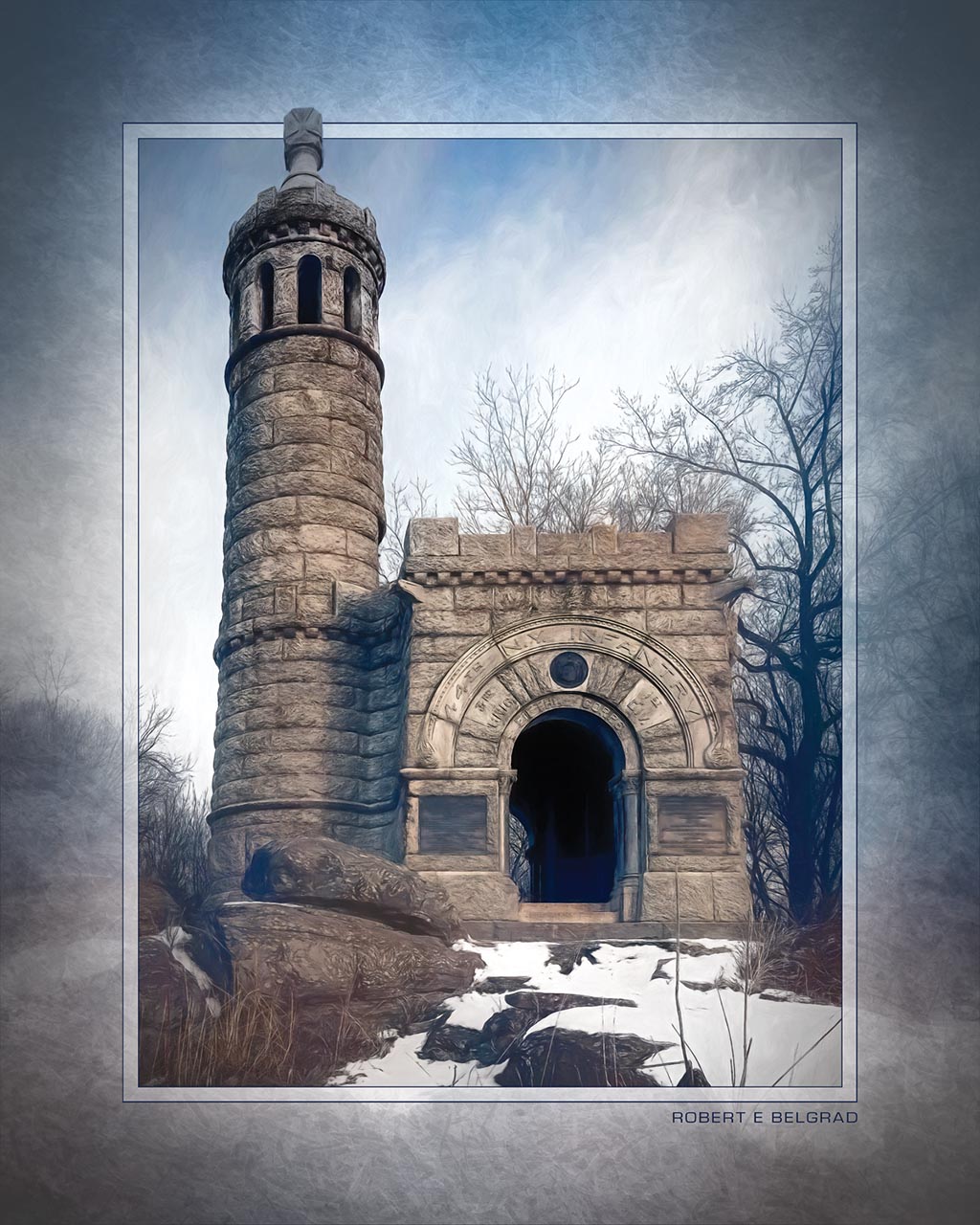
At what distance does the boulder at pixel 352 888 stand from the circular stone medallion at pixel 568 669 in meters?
1.32

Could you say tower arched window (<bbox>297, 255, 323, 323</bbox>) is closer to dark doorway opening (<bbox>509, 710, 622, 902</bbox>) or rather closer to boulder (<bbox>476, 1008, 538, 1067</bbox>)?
dark doorway opening (<bbox>509, 710, 622, 902</bbox>)

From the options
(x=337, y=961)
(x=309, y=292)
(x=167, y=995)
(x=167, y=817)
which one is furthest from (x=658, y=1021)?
(x=309, y=292)

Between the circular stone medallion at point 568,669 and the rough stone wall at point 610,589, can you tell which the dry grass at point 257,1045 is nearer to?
the rough stone wall at point 610,589

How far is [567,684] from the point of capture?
20.5ft

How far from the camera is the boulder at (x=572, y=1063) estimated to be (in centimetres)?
577

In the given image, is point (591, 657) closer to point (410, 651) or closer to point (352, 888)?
point (410, 651)

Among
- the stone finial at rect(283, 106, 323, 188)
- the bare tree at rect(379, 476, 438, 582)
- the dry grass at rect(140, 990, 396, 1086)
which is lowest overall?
the dry grass at rect(140, 990, 396, 1086)

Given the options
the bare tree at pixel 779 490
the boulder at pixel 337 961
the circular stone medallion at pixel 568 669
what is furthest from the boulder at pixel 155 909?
the bare tree at pixel 779 490

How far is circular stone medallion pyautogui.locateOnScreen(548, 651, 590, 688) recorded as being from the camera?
6.25 metres

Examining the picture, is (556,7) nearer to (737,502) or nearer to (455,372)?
(455,372)

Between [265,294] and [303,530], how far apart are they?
146 cm

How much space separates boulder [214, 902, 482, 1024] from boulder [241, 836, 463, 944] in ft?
0.18

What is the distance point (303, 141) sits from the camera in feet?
20.1

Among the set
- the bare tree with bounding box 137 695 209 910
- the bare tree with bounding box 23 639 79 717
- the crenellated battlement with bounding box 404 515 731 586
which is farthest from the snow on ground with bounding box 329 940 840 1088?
the bare tree with bounding box 23 639 79 717
